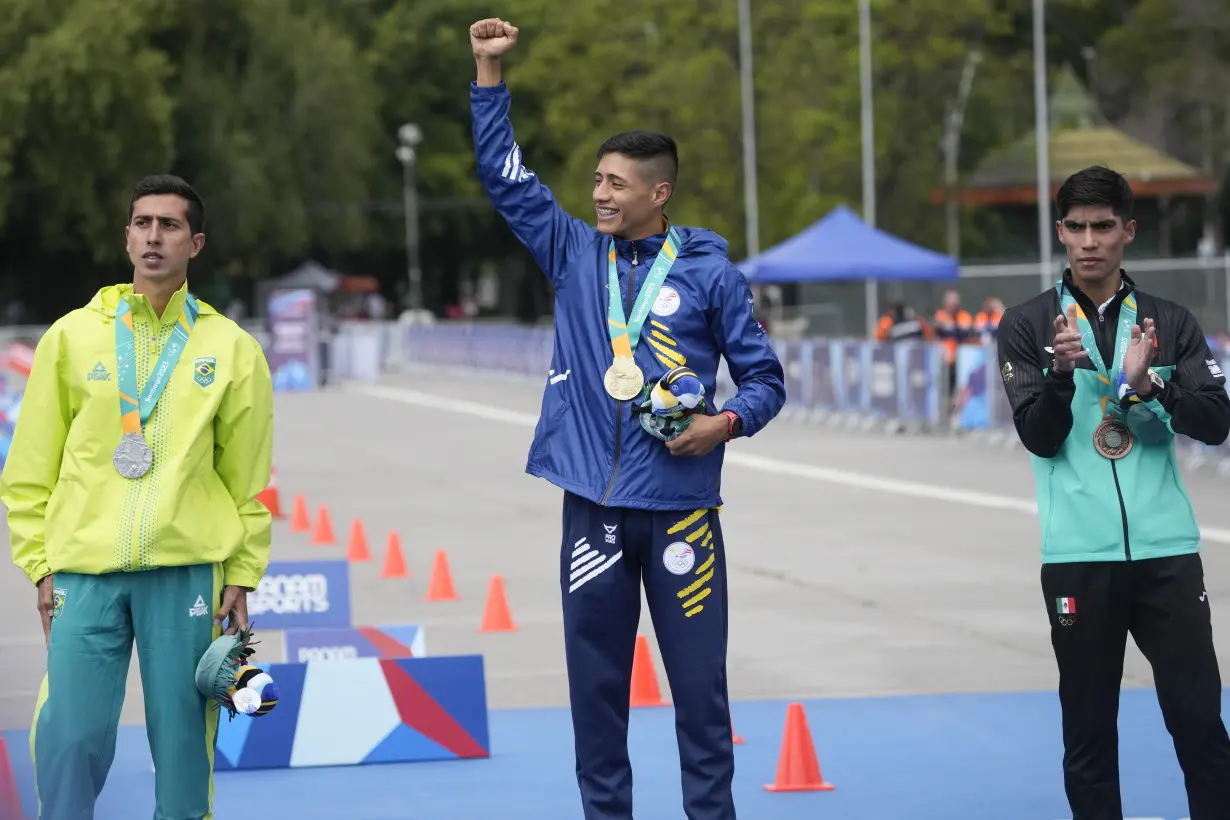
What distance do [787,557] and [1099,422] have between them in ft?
32.3

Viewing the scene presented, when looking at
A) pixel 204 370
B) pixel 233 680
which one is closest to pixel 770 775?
pixel 233 680

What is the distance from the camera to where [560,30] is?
65.2 m

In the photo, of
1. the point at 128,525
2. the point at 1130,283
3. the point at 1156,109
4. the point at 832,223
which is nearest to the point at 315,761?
the point at 128,525

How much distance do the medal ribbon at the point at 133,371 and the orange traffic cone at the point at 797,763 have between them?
3114mm

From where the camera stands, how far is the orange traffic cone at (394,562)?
15.0m

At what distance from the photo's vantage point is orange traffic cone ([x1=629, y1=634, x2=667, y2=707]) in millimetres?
9922

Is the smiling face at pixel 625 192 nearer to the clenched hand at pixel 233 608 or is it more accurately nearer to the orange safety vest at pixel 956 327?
the clenched hand at pixel 233 608

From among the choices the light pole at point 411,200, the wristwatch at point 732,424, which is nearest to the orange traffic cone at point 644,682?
the wristwatch at point 732,424

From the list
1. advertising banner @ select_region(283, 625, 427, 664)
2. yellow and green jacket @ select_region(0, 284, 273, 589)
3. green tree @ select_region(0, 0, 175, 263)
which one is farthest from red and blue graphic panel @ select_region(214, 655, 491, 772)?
green tree @ select_region(0, 0, 175, 263)

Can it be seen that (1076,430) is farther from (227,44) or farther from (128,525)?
(227,44)

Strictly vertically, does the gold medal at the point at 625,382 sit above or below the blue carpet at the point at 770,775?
above

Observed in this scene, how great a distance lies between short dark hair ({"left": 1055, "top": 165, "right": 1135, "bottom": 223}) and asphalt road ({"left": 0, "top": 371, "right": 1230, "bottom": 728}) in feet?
14.6

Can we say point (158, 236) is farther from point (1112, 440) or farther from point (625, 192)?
point (1112, 440)

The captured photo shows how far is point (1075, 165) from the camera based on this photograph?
55.1 meters
